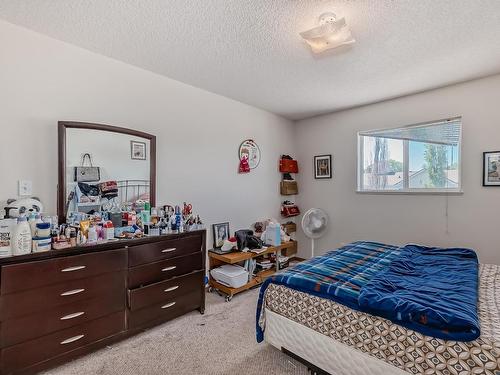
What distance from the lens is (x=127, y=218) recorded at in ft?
7.48

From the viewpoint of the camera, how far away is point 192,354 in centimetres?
195

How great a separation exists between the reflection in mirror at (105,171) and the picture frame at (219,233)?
99 cm

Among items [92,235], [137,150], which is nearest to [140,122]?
[137,150]

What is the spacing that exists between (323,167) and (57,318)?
3.68 meters

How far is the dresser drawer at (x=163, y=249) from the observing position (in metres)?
2.12

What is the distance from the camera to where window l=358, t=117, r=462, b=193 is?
10.0 feet

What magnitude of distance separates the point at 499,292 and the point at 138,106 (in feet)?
10.6

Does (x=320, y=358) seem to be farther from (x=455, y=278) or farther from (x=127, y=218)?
(x=127, y=218)

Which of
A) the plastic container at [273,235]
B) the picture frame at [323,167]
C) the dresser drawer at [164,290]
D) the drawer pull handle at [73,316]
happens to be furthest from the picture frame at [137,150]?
the picture frame at [323,167]

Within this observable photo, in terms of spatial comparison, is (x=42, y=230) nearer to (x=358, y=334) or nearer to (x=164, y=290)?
(x=164, y=290)

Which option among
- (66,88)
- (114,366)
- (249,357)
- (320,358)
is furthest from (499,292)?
(66,88)

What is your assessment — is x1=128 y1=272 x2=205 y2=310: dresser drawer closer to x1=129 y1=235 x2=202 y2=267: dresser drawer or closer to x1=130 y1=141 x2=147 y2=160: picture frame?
x1=129 y1=235 x2=202 y2=267: dresser drawer

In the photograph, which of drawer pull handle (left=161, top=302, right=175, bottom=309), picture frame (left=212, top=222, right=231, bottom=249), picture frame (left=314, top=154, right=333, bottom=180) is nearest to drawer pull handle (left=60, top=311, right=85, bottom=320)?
drawer pull handle (left=161, top=302, right=175, bottom=309)

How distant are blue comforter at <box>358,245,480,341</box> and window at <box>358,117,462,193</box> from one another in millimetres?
1256
